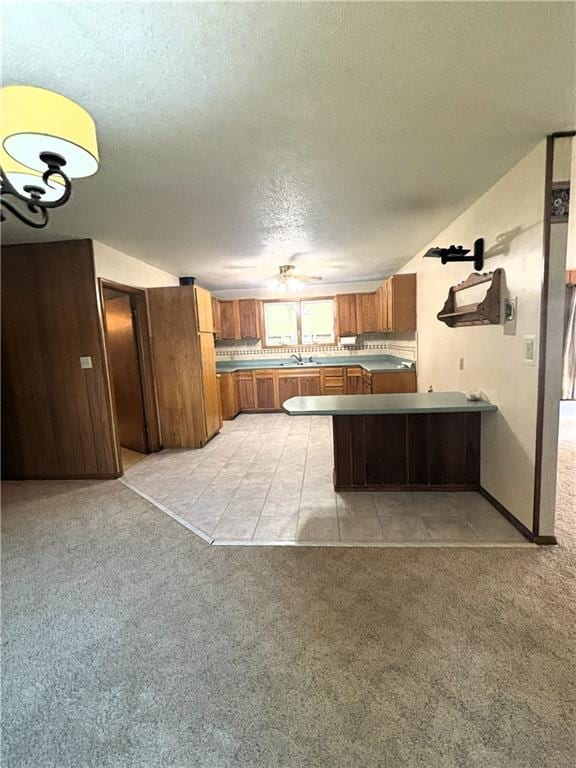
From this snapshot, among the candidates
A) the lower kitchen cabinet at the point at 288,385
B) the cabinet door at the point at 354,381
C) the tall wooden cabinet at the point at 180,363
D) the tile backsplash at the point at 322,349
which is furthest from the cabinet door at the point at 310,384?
the tall wooden cabinet at the point at 180,363

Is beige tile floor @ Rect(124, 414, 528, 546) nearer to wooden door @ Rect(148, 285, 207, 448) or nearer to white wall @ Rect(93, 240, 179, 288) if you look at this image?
wooden door @ Rect(148, 285, 207, 448)

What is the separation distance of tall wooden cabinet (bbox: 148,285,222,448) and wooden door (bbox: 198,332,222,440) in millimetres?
13

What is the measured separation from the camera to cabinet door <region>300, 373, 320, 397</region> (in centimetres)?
606

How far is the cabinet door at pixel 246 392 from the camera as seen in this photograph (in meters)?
6.26

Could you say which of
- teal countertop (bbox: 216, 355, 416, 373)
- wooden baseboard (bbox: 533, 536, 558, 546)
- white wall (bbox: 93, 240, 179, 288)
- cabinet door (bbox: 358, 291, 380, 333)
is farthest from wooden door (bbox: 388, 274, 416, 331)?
white wall (bbox: 93, 240, 179, 288)

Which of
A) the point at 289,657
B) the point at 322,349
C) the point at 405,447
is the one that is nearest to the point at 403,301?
the point at 322,349

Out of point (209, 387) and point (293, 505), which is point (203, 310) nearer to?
point (209, 387)

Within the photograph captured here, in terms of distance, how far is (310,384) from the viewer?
20.0 ft

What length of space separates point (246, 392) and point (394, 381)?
2.79 metres

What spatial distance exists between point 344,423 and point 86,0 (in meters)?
2.70

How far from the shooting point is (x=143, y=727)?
47.1 inches

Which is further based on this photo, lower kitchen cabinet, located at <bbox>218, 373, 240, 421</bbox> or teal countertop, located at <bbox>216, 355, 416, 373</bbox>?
teal countertop, located at <bbox>216, 355, 416, 373</bbox>

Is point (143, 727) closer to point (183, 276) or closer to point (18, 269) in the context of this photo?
point (18, 269)

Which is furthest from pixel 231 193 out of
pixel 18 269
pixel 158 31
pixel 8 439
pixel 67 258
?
pixel 8 439
